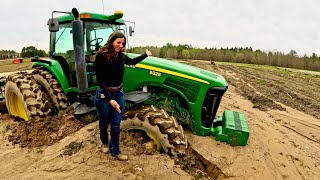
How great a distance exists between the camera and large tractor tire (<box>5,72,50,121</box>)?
5.25m

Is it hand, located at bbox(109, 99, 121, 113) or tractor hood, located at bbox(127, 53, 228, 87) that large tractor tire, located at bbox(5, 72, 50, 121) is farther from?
hand, located at bbox(109, 99, 121, 113)

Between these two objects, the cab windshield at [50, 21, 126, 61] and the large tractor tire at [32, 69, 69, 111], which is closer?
the cab windshield at [50, 21, 126, 61]

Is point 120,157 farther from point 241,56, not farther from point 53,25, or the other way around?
point 241,56

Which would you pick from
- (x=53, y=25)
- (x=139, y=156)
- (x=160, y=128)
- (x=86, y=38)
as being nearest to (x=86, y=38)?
(x=86, y=38)

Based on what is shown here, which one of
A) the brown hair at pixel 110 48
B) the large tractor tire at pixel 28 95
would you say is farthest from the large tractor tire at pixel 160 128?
the large tractor tire at pixel 28 95

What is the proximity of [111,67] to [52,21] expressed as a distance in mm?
1564

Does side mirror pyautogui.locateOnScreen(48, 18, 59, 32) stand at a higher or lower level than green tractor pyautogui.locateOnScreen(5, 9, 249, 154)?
higher

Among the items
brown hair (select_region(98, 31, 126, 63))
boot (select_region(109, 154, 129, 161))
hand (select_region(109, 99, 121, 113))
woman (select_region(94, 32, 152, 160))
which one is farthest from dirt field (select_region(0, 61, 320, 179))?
brown hair (select_region(98, 31, 126, 63))

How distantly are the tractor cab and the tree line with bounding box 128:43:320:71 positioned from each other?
54.2 feet

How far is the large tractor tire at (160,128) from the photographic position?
409 centimetres

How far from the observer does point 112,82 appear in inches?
145

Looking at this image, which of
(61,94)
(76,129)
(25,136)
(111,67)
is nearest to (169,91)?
(111,67)

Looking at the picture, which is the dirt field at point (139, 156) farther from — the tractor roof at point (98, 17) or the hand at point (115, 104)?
the tractor roof at point (98, 17)

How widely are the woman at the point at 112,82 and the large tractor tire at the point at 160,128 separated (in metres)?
0.46
